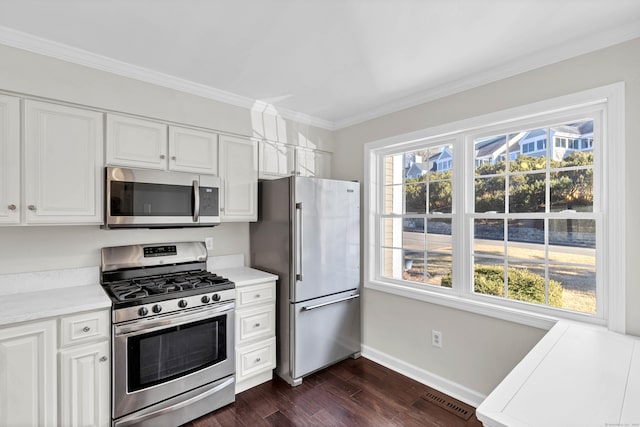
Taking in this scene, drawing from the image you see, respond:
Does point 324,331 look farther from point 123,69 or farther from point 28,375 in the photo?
point 123,69

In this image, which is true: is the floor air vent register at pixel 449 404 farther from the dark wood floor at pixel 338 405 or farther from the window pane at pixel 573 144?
the window pane at pixel 573 144

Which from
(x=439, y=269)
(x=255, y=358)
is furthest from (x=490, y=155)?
(x=255, y=358)

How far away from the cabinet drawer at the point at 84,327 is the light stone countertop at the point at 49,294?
0.15ft

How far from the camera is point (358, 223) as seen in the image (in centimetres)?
317

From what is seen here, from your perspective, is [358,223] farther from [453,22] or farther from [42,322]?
[42,322]

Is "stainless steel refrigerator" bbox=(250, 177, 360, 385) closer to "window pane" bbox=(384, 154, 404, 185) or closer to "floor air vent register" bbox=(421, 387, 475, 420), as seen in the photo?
"window pane" bbox=(384, 154, 404, 185)

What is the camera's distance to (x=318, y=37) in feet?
6.28

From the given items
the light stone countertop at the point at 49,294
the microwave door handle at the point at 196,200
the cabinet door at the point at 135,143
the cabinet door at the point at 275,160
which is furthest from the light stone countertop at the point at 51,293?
the cabinet door at the point at 275,160

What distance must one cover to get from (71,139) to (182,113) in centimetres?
78

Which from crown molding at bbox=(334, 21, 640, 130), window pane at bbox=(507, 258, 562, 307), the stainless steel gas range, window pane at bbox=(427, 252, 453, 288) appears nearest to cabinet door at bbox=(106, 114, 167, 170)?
the stainless steel gas range

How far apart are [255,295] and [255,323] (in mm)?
234

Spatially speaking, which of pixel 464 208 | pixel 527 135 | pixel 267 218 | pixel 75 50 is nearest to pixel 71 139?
pixel 75 50

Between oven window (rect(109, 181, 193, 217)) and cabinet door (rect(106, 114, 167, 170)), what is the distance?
0.57 ft

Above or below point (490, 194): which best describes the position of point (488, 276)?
below
